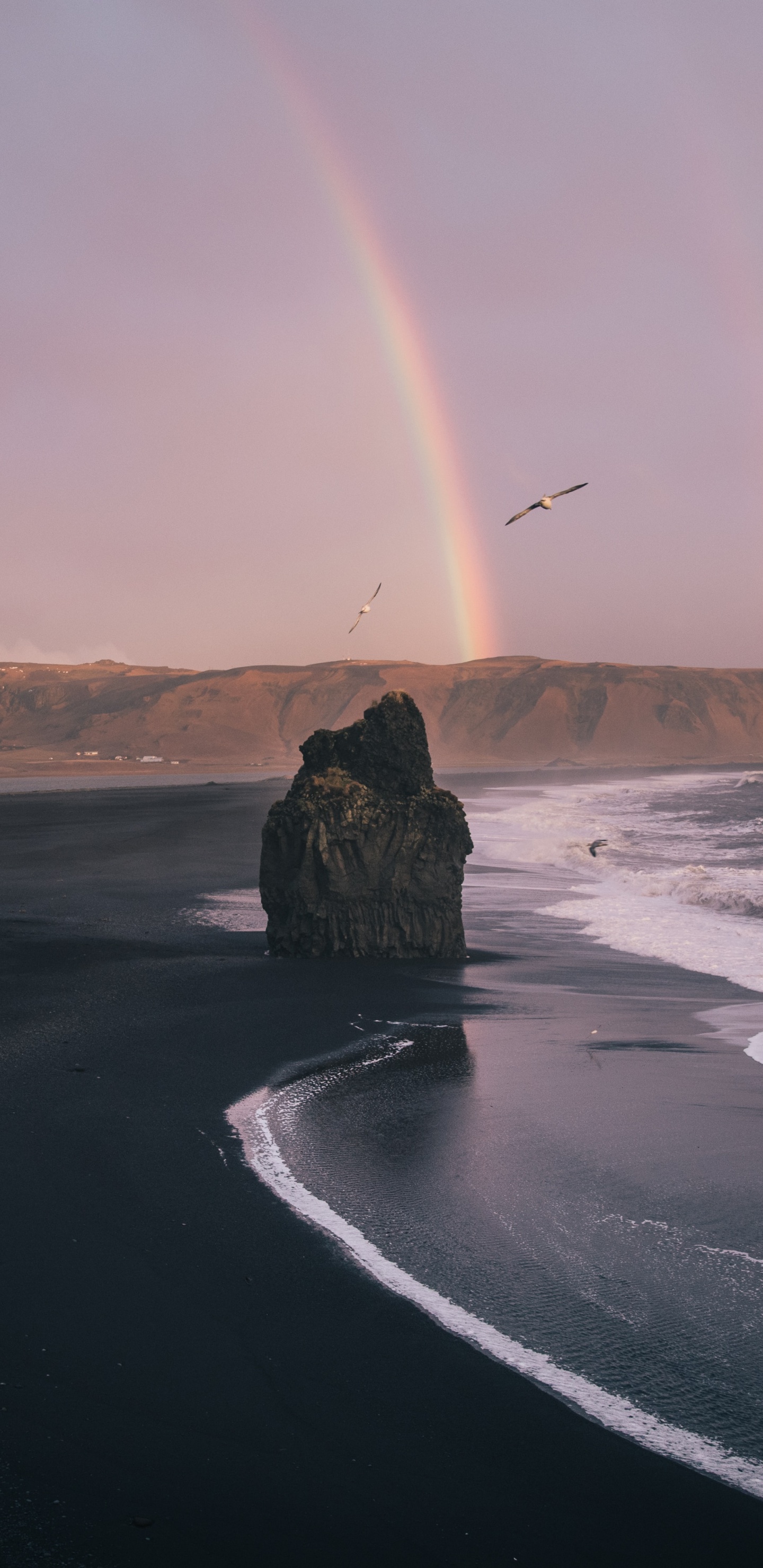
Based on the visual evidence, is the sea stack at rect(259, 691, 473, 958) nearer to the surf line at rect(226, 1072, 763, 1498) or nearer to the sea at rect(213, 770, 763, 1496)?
the sea at rect(213, 770, 763, 1496)

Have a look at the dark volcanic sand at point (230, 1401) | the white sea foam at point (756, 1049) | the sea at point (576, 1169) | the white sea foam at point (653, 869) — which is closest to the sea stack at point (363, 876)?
the sea at point (576, 1169)

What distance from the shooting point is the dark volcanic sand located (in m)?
3.58

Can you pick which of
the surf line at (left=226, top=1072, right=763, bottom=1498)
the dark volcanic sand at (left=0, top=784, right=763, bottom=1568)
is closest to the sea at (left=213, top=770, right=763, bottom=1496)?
the surf line at (left=226, top=1072, right=763, bottom=1498)

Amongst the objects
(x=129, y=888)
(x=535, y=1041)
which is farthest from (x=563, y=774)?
(x=535, y=1041)

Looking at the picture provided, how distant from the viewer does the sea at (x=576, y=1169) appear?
4.68 metres

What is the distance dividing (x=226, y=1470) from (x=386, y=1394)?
2.66 ft

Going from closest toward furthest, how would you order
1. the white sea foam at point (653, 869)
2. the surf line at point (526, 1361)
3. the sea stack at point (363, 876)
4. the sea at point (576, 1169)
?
the surf line at point (526, 1361)
the sea at point (576, 1169)
the sea stack at point (363, 876)
the white sea foam at point (653, 869)

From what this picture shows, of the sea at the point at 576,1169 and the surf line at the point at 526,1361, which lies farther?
the sea at the point at 576,1169

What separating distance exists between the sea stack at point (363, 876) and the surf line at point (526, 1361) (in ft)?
27.9

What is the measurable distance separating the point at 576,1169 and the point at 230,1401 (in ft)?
11.4

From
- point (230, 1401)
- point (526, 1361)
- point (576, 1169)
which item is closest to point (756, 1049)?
point (576, 1169)

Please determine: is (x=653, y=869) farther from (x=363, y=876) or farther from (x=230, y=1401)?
(x=230, y=1401)

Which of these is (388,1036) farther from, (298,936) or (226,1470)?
(226,1470)

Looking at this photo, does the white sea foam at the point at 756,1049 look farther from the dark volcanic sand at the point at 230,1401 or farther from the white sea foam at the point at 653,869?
the dark volcanic sand at the point at 230,1401
